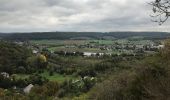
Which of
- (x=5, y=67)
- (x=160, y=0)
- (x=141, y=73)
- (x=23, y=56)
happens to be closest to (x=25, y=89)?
(x=5, y=67)

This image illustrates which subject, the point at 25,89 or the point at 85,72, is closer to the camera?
the point at 25,89

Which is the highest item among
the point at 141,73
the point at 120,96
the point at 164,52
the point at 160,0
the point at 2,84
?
the point at 160,0

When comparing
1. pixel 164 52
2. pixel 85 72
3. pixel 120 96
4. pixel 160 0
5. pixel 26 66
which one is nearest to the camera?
pixel 160 0

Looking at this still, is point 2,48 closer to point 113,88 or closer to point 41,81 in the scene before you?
point 41,81

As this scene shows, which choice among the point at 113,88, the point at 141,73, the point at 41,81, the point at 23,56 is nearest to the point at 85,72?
the point at 41,81

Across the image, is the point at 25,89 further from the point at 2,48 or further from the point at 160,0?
the point at 160,0

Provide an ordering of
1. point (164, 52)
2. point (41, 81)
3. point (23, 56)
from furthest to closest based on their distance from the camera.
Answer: point (23, 56) < point (41, 81) < point (164, 52)

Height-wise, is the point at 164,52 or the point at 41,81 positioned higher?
the point at 164,52

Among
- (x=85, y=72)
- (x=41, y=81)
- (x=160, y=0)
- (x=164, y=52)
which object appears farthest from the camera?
(x=85, y=72)

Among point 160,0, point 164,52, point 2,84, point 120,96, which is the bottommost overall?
point 2,84
